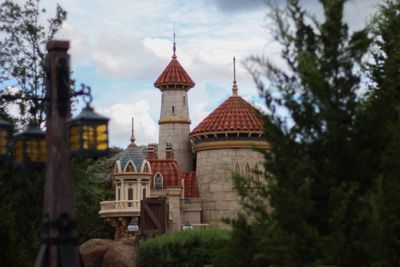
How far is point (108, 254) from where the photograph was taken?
1237 inches

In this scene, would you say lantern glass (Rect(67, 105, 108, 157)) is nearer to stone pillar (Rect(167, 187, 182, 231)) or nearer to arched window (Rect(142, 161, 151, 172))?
arched window (Rect(142, 161, 151, 172))

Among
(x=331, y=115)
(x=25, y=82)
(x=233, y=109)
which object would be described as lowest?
(x=331, y=115)

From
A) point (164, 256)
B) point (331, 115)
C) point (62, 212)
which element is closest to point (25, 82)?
point (164, 256)

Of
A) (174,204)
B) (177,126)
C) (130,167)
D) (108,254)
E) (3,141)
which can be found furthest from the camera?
(177,126)

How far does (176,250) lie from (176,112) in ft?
83.4

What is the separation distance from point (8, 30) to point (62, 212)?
1814 centimetres

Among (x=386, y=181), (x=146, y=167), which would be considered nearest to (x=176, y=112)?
(x=146, y=167)

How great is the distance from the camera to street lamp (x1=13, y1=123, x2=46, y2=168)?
1162cm

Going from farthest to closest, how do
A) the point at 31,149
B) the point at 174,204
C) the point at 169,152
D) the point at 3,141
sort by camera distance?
the point at 169,152 → the point at 174,204 → the point at 31,149 → the point at 3,141

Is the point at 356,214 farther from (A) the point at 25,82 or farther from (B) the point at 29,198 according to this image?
(A) the point at 25,82

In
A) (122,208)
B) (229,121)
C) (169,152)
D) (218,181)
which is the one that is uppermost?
(229,121)

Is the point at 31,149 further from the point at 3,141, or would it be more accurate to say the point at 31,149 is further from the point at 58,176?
the point at 58,176

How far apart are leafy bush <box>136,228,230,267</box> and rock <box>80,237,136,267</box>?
0.96 m

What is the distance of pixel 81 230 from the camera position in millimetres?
50062
